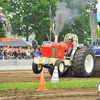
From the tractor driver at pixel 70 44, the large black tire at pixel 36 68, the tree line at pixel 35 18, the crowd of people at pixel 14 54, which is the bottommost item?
the large black tire at pixel 36 68

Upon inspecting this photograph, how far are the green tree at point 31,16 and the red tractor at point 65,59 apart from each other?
112 feet

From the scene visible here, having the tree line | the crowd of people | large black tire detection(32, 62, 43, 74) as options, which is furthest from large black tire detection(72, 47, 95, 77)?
the tree line

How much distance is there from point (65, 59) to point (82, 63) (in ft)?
2.54

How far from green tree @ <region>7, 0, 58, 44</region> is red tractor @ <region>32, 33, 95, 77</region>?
112 ft

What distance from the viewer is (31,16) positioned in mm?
49094

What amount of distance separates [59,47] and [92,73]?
7.01 feet

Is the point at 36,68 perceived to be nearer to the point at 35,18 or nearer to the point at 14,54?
the point at 14,54

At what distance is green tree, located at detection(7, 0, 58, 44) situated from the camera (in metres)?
48.1

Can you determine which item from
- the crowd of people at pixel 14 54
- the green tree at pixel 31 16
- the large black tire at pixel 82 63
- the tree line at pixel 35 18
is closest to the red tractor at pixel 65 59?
the large black tire at pixel 82 63

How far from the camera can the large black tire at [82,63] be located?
1285 centimetres

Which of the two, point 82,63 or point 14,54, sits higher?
point 14,54

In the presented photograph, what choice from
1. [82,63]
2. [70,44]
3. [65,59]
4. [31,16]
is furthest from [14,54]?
[31,16]

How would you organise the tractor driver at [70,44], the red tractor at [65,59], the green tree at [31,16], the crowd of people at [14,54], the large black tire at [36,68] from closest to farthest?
the red tractor at [65,59] → the large black tire at [36,68] → the tractor driver at [70,44] → the crowd of people at [14,54] → the green tree at [31,16]

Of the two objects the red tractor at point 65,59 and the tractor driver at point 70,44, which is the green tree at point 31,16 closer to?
the tractor driver at point 70,44
